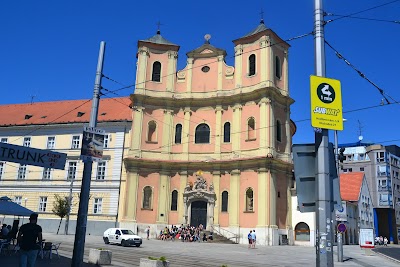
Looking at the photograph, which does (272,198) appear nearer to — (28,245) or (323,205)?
(28,245)

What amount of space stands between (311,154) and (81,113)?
140 feet

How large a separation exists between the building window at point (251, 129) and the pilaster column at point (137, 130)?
10747 millimetres

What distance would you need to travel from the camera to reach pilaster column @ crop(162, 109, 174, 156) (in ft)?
142

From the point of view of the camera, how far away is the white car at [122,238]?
97.3ft

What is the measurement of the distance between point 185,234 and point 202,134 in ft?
35.1

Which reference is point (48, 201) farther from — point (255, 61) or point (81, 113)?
point (255, 61)

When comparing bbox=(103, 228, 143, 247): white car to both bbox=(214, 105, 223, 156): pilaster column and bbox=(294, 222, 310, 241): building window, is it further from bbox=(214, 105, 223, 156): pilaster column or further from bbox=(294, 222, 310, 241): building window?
bbox=(294, 222, 310, 241): building window

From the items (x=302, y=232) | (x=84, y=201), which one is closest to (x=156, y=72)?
(x=302, y=232)

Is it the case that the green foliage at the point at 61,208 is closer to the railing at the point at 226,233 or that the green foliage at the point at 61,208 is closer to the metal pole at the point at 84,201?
the railing at the point at 226,233

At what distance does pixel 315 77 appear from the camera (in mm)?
7426

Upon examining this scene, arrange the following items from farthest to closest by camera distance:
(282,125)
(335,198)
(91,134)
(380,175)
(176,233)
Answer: (380,175) < (282,125) < (176,233) < (91,134) < (335,198)

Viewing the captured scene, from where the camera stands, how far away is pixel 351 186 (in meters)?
60.4

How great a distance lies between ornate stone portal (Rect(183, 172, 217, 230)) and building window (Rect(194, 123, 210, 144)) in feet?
12.6

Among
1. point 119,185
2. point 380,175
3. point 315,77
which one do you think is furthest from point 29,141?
point 380,175
